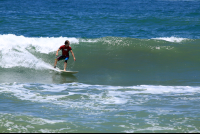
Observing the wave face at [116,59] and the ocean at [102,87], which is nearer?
the ocean at [102,87]

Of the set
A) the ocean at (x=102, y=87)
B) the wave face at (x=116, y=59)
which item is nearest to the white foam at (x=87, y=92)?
the ocean at (x=102, y=87)

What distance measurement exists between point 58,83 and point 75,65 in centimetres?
352

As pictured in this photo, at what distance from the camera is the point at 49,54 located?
15531 millimetres

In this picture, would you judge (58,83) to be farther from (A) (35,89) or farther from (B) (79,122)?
(B) (79,122)

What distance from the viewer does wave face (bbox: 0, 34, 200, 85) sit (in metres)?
11.7

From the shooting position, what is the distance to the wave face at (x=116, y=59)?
11.7 meters

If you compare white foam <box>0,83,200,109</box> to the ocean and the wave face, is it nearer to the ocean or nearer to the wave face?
the ocean

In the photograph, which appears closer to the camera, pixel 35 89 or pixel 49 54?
pixel 35 89

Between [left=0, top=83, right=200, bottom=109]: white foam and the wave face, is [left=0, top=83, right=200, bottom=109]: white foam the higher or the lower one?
the lower one

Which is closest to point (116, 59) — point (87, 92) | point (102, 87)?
point (102, 87)

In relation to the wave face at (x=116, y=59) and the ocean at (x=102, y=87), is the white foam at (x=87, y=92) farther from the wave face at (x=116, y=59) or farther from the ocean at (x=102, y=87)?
the wave face at (x=116, y=59)

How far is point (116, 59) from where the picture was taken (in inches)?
580

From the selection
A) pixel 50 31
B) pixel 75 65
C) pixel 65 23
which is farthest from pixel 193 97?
pixel 65 23

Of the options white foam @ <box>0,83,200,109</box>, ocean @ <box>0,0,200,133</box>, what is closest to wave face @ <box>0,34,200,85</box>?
ocean @ <box>0,0,200,133</box>
